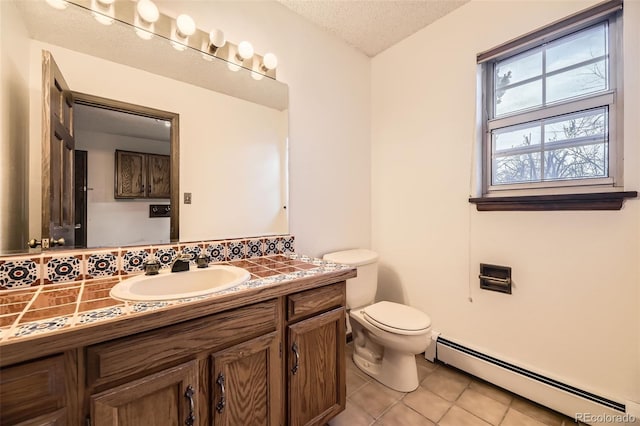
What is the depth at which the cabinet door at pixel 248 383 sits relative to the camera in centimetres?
85

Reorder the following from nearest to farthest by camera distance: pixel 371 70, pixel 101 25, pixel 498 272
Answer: pixel 101 25 < pixel 498 272 < pixel 371 70

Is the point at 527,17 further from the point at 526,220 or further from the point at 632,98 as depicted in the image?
the point at 526,220

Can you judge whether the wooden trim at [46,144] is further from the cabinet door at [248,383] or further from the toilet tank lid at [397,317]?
the toilet tank lid at [397,317]

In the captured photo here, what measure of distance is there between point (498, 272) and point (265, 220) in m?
1.48

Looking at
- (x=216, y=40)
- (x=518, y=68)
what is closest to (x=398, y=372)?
(x=518, y=68)

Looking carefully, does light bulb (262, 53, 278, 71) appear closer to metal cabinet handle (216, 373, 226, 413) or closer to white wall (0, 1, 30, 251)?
white wall (0, 1, 30, 251)

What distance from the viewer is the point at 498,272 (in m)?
1.58

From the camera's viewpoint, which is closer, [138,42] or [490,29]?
[138,42]

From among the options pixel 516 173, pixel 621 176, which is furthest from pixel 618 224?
pixel 516 173

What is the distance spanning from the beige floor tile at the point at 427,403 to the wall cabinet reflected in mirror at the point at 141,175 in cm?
175

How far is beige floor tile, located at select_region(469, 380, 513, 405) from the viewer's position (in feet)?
4.82

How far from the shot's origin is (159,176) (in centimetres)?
125

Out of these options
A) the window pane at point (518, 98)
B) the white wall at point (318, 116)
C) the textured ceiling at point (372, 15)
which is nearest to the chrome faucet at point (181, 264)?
the white wall at point (318, 116)

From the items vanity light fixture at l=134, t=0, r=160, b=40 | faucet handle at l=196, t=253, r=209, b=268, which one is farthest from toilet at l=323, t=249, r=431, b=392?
vanity light fixture at l=134, t=0, r=160, b=40
